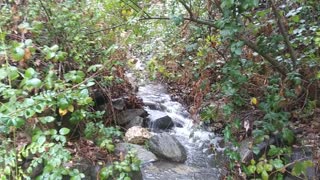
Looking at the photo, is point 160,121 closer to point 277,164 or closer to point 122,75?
point 122,75

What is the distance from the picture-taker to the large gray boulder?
14.4ft

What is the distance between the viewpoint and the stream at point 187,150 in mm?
3974

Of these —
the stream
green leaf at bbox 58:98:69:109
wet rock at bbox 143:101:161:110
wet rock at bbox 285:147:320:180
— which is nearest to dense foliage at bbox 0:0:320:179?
green leaf at bbox 58:98:69:109

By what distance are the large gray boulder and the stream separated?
0.08 meters

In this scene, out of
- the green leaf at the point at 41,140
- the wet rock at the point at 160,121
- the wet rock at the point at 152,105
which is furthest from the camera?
the wet rock at the point at 152,105

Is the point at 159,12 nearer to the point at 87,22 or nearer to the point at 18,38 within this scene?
the point at 87,22

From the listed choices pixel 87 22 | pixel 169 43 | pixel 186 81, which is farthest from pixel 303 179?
pixel 169 43

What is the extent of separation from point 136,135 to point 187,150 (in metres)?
0.82

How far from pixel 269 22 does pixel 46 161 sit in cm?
261

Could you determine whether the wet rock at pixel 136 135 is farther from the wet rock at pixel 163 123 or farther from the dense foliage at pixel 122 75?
the wet rock at pixel 163 123

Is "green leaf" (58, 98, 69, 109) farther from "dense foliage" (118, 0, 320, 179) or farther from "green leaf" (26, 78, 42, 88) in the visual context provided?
"dense foliage" (118, 0, 320, 179)

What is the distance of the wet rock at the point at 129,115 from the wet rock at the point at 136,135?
0.31 meters

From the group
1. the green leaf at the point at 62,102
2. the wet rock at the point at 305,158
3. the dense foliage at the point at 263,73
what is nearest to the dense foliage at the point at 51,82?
the green leaf at the point at 62,102

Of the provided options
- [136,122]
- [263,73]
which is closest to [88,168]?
[136,122]
